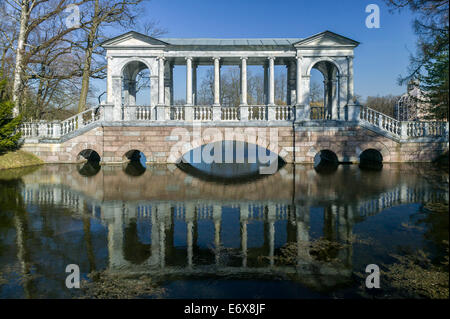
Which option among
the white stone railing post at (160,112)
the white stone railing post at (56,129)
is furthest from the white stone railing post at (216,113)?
the white stone railing post at (56,129)

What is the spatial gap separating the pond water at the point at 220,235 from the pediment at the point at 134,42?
948 centimetres

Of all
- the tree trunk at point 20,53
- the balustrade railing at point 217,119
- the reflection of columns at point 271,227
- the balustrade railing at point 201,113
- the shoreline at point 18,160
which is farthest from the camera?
Result: the tree trunk at point 20,53

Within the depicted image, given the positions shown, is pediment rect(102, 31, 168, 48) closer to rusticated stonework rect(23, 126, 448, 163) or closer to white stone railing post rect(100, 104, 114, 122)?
white stone railing post rect(100, 104, 114, 122)

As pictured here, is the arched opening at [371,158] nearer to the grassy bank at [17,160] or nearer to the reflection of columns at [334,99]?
the reflection of columns at [334,99]

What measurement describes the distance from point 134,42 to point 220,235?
13830 millimetres

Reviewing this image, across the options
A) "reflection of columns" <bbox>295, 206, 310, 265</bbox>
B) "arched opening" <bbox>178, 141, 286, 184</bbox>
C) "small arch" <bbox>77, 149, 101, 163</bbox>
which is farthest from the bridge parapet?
"reflection of columns" <bbox>295, 206, 310, 265</bbox>

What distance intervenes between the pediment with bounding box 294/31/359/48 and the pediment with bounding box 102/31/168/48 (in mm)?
7475

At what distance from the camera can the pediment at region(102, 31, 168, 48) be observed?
50.5 ft

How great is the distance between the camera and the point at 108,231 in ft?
16.7

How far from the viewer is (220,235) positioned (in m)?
4.93

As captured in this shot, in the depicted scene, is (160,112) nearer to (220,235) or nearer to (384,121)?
(220,235)

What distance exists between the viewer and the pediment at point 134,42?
15398mm

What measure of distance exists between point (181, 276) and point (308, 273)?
1507 mm

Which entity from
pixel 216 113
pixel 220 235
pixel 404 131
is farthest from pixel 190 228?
pixel 404 131
